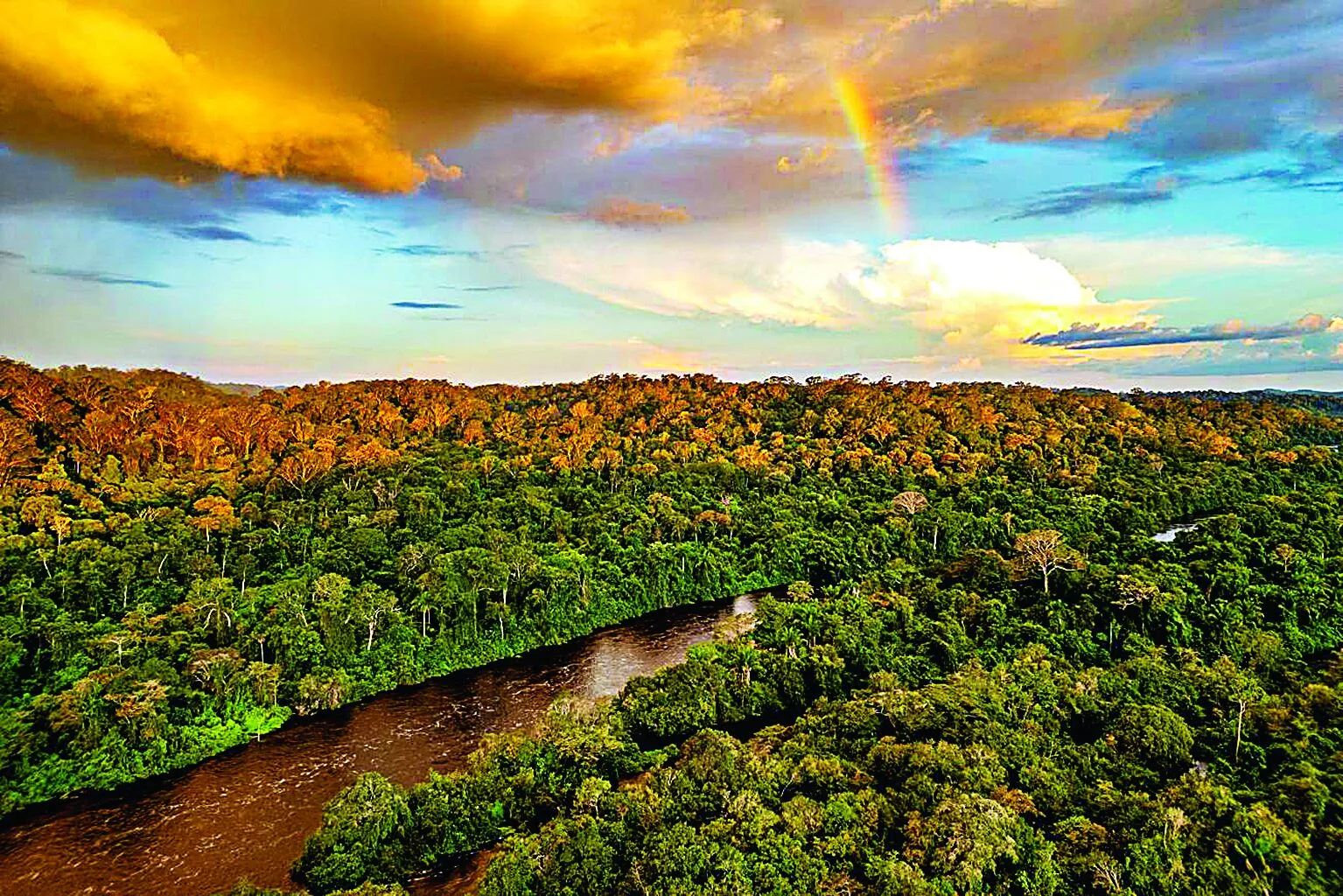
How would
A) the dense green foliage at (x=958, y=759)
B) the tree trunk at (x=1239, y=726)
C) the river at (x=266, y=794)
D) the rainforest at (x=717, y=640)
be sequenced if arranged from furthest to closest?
the river at (x=266, y=794) < the tree trunk at (x=1239, y=726) < the rainforest at (x=717, y=640) < the dense green foliage at (x=958, y=759)

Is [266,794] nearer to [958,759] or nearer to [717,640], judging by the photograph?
[717,640]

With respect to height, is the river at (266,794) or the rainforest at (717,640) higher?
the rainforest at (717,640)

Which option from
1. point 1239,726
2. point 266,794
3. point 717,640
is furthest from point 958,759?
point 266,794

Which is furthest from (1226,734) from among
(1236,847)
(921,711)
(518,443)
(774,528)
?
(518,443)

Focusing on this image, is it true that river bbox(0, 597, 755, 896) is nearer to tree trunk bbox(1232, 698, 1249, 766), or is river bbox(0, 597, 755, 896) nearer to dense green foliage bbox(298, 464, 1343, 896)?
dense green foliage bbox(298, 464, 1343, 896)

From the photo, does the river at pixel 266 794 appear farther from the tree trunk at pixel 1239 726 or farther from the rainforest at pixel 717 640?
the tree trunk at pixel 1239 726

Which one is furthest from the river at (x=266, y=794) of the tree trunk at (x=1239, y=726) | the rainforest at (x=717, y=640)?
the tree trunk at (x=1239, y=726)

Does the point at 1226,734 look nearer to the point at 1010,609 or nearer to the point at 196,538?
the point at 1010,609
